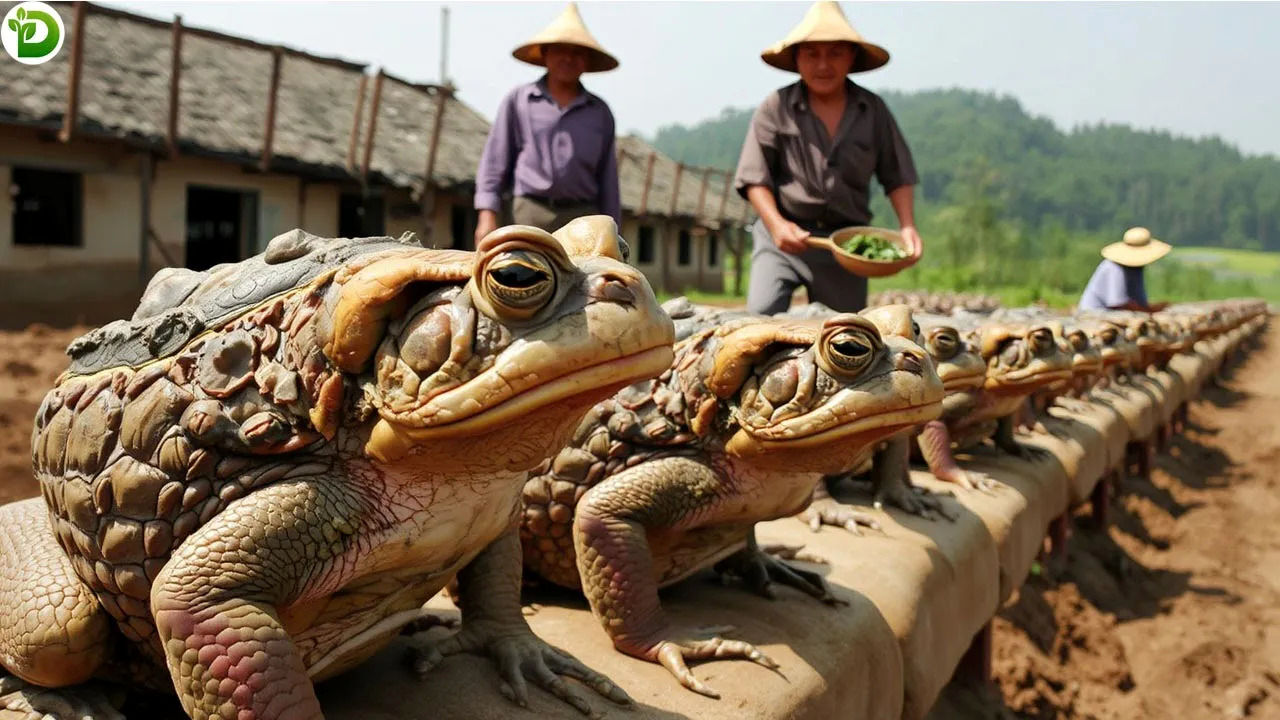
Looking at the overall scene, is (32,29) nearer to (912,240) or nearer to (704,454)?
(912,240)

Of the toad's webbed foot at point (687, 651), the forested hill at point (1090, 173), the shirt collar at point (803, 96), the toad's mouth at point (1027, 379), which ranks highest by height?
the forested hill at point (1090, 173)

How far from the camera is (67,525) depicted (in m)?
1.74

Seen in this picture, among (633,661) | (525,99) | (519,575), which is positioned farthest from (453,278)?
(525,99)

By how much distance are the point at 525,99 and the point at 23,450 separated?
12.1 ft

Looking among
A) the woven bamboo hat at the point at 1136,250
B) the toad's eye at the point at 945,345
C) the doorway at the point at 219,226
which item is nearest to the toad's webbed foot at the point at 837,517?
the toad's eye at the point at 945,345

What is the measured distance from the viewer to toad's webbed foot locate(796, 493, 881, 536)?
395 centimetres

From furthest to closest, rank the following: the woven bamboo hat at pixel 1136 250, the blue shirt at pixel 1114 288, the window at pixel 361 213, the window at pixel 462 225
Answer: the window at pixel 462 225 → the window at pixel 361 213 → the blue shirt at pixel 1114 288 → the woven bamboo hat at pixel 1136 250

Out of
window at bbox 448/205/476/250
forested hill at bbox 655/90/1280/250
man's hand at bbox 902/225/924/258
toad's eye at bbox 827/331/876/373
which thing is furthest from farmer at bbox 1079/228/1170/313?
forested hill at bbox 655/90/1280/250

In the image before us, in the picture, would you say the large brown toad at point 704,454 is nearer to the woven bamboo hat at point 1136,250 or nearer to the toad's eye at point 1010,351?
the toad's eye at point 1010,351

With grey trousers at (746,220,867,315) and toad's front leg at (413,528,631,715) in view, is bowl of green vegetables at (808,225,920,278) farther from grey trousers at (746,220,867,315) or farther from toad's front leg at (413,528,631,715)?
toad's front leg at (413,528,631,715)

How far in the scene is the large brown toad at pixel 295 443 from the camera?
1.52m

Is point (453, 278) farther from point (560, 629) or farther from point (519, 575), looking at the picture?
point (560, 629)

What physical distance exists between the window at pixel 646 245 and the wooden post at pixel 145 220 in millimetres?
12106

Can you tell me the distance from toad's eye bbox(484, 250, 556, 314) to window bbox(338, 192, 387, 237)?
13.9 meters
